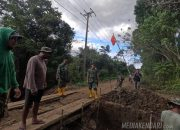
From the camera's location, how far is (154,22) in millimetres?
30344

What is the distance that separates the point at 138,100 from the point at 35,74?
342 inches

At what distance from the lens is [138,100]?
14656 mm

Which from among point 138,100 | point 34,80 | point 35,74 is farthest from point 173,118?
point 138,100

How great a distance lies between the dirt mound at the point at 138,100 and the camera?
13.8 meters

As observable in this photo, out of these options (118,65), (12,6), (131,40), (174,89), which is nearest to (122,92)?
(174,89)

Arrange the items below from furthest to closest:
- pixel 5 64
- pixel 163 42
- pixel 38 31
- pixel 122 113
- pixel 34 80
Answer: pixel 163 42 < pixel 38 31 < pixel 122 113 < pixel 34 80 < pixel 5 64

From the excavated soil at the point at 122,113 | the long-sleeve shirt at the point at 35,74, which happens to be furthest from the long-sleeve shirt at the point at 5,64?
the excavated soil at the point at 122,113

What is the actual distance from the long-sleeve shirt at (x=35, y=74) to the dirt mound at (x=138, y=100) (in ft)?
24.2

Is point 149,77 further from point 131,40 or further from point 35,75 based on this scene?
point 35,75

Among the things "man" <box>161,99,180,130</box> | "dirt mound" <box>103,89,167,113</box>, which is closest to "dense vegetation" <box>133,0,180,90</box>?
"dirt mound" <box>103,89,167,113</box>

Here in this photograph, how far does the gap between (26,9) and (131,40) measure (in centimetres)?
1270

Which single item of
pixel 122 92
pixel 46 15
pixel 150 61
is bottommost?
pixel 122 92

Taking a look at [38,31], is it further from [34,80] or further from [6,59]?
[6,59]

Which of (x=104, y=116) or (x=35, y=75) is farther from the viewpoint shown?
(x=104, y=116)
